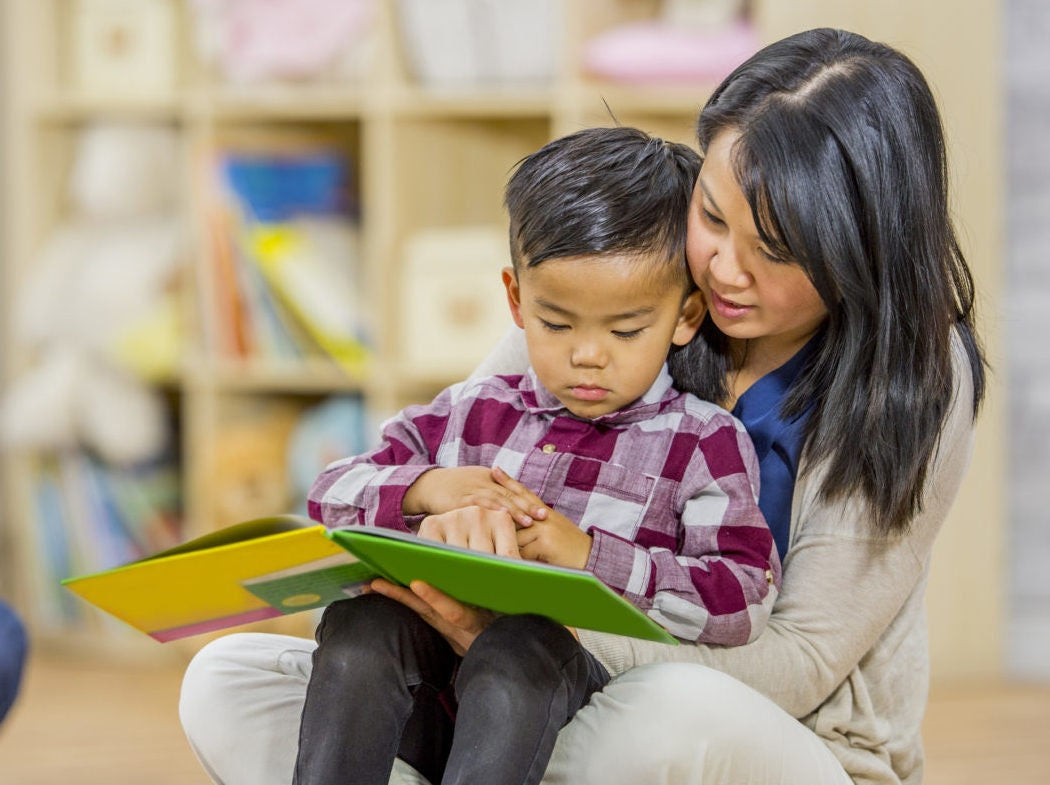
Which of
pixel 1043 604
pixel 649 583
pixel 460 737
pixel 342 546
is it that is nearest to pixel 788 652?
pixel 649 583

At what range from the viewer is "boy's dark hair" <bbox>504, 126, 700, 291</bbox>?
47.1 inches

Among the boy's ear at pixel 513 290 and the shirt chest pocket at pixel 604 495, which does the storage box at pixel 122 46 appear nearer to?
the boy's ear at pixel 513 290

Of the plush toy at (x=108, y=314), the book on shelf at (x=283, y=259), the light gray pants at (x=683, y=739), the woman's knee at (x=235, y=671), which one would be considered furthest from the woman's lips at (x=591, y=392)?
the plush toy at (x=108, y=314)

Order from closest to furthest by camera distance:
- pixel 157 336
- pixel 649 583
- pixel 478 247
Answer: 1. pixel 649 583
2. pixel 478 247
3. pixel 157 336

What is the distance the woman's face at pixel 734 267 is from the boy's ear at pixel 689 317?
0.08 ft

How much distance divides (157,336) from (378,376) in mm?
459

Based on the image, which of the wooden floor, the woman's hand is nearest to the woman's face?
the woman's hand

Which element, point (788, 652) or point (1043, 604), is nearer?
point (788, 652)

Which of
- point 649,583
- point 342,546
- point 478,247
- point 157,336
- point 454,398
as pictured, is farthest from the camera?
point 157,336

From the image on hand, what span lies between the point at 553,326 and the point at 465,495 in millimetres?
158

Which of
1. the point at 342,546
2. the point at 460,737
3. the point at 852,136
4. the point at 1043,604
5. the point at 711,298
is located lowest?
the point at 1043,604

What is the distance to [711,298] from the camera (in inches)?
49.0

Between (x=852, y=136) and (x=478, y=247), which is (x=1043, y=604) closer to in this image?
(x=478, y=247)

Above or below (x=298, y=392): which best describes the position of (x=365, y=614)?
above
